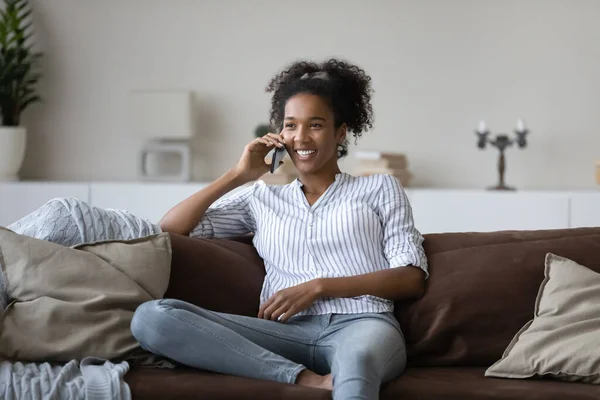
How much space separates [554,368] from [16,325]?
133cm

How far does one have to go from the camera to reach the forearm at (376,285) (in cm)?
247

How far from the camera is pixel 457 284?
261 cm

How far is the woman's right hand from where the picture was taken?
2895 millimetres

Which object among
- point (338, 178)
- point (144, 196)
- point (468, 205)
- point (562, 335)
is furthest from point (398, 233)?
point (144, 196)

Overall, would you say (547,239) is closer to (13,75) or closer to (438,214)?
(438,214)

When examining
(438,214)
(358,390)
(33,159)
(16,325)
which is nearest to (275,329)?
(358,390)

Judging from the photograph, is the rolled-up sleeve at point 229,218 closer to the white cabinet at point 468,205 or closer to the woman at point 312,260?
the woman at point 312,260

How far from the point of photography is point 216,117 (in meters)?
5.54

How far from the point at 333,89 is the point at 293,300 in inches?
27.0

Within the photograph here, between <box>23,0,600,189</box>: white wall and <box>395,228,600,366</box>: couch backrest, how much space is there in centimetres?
263

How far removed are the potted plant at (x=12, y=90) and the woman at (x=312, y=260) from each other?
9.42ft

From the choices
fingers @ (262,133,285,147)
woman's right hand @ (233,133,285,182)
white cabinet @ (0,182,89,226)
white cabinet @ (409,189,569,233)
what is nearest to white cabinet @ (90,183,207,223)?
white cabinet @ (0,182,89,226)

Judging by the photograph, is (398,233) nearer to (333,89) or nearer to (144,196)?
(333,89)

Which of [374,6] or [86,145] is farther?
[86,145]
